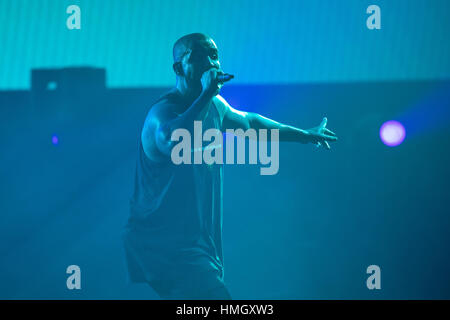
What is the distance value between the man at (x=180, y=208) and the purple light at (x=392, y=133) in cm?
99

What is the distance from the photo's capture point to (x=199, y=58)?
2510mm

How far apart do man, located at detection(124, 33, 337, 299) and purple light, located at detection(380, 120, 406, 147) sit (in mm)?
991

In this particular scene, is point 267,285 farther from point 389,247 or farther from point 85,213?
point 85,213

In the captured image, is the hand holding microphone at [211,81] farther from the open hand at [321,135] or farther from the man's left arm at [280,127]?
the open hand at [321,135]

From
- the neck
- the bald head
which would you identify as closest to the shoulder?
the neck

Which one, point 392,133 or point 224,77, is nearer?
point 224,77

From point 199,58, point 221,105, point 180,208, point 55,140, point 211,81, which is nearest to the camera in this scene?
point 211,81

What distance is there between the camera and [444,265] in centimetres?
308

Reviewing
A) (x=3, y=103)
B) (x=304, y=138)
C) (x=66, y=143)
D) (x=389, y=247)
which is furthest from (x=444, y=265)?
(x=3, y=103)

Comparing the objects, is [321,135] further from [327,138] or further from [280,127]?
[280,127]

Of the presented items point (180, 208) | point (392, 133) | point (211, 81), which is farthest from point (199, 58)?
point (392, 133)

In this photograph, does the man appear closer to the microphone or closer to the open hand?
the microphone

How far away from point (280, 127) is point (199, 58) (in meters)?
0.62
